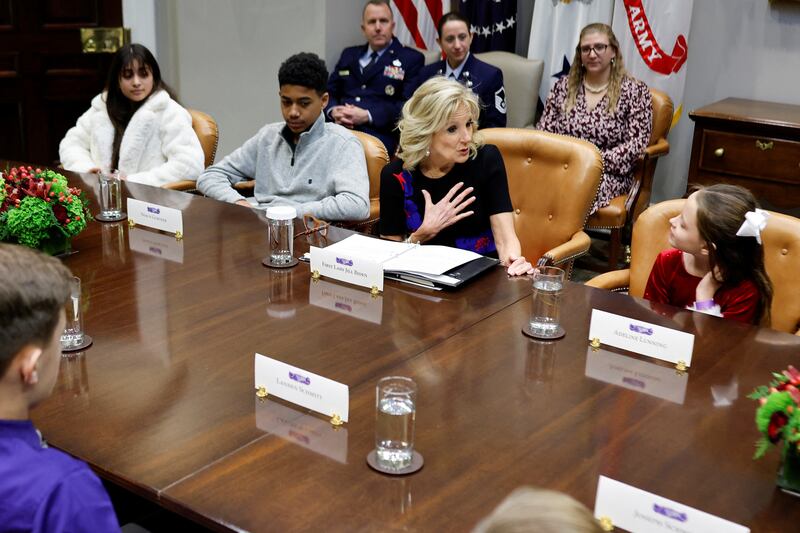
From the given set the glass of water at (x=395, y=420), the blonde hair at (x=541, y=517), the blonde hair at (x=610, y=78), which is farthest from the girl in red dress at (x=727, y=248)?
the blonde hair at (x=610, y=78)

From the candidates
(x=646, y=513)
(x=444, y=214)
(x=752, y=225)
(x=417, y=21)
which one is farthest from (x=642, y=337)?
(x=417, y=21)

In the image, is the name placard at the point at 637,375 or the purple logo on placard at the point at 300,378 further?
the name placard at the point at 637,375

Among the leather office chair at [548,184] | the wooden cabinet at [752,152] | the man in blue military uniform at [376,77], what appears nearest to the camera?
the leather office chair at [548,184]

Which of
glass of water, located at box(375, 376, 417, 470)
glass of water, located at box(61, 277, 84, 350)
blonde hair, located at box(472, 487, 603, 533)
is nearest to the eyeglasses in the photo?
glass of water, located at box(61, 277, 84, 350)

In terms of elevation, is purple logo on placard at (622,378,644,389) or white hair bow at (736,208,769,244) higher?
white hair bow at (736,208,769,244)

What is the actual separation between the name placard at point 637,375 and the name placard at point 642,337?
29 millimetres

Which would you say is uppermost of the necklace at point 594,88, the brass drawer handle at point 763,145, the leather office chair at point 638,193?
the necklace at point 594,88

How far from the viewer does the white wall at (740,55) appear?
469 cm

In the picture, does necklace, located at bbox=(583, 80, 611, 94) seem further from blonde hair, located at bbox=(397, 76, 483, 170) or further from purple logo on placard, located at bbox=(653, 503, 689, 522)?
purple logo on placard, located at bbox=(653, 503, 689, 522)

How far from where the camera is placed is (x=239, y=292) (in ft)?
7.13

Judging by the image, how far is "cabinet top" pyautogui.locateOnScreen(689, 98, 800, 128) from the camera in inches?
162

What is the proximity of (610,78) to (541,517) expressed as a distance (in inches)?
162

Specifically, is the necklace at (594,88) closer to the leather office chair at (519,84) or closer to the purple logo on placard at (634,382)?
the leather office chair at (519,84)

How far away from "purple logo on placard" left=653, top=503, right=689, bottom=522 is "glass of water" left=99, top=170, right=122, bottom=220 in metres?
2.00
